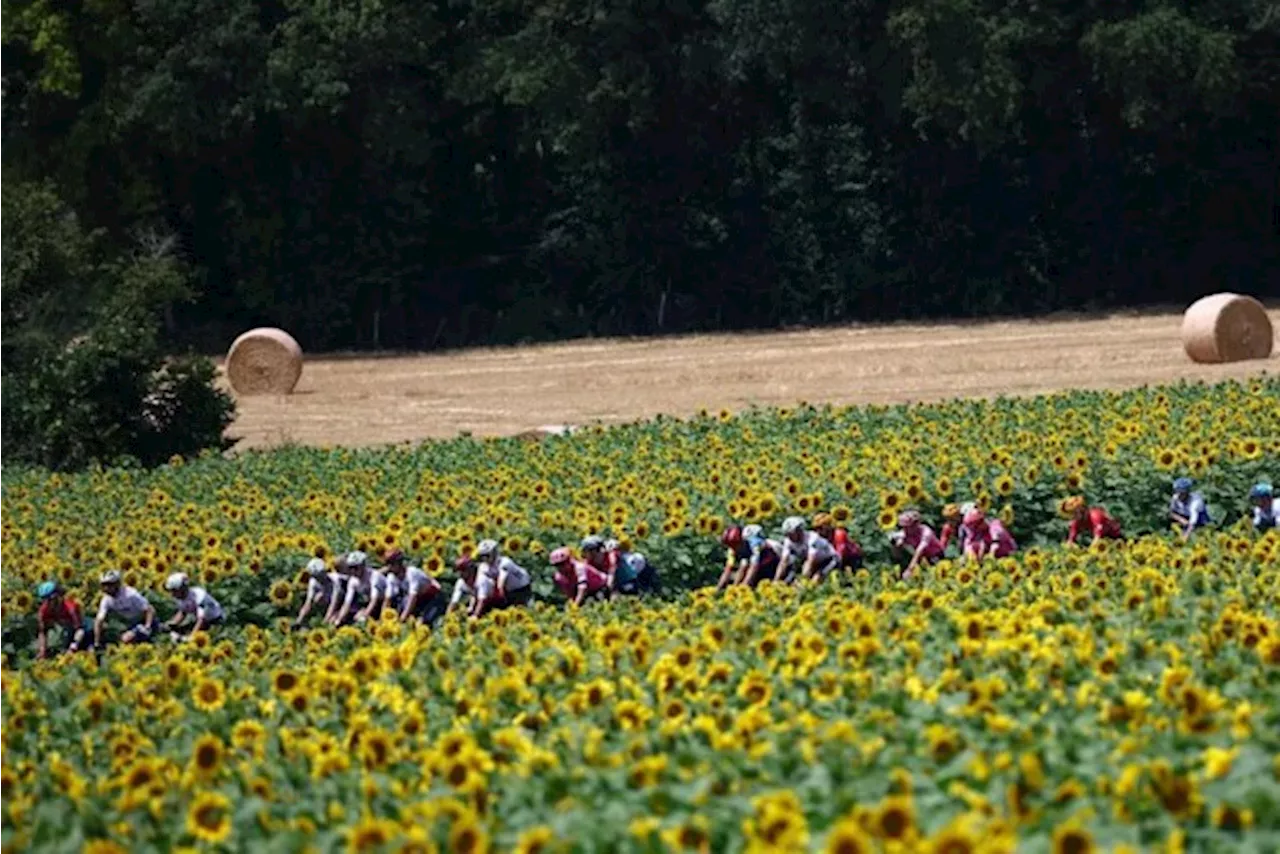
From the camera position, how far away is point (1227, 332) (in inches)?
1590

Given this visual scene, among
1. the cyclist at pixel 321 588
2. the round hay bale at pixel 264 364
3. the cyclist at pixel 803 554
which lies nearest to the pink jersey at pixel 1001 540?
the cyclist at pixel 803 554

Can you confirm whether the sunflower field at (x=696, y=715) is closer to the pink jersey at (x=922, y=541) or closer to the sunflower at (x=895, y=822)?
the sunflower at (x=895, y=822)

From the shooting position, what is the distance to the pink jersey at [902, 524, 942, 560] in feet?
74.4

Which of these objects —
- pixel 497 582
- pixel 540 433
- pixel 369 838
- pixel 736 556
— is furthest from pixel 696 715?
pixel 540 433

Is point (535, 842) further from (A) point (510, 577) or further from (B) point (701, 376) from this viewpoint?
(B) point (701, 376)

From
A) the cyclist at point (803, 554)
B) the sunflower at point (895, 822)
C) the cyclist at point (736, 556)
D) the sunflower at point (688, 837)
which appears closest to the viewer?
the sunflower at point (895, 822)

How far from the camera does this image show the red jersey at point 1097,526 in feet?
73.9

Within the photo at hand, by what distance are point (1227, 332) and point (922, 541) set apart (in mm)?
18796

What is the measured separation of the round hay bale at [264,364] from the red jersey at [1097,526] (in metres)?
25.4

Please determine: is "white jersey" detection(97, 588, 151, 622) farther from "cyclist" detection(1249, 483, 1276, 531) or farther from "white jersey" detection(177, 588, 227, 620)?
"cyclist" detection(1249, 483, 1276, 531)

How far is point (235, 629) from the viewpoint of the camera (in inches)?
922

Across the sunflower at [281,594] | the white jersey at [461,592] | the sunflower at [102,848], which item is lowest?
the sunflower at [281,594]

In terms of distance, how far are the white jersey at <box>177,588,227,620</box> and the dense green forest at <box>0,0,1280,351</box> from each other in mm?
31186

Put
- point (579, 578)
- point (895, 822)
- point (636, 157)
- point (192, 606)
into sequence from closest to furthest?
point (895, 822)
point (579, 578)
point (192, 606)
point (636, 157)
